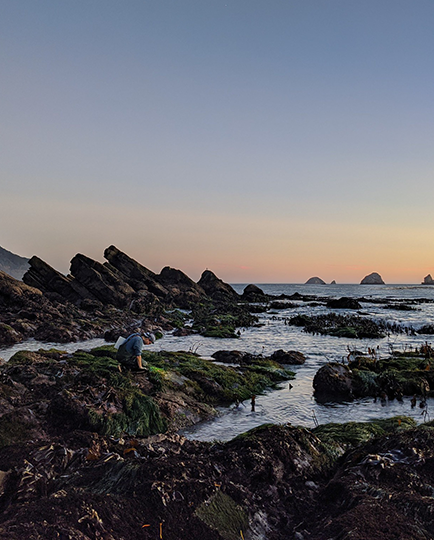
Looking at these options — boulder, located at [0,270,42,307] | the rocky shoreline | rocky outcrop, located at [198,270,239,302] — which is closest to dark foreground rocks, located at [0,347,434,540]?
the rocky shoreline

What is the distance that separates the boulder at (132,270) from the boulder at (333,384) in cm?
4997

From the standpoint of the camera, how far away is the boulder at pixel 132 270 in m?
62.6

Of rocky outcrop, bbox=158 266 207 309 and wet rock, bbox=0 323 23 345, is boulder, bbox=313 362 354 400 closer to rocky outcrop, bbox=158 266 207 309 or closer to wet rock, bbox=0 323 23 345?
wet rock, bbox=0 323 23 345

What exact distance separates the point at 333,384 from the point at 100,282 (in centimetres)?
4244

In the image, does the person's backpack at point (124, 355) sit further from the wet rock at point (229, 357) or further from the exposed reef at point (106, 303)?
the exposed reef at point (106, 303)

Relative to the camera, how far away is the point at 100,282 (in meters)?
50.4

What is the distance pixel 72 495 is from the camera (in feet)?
13.0

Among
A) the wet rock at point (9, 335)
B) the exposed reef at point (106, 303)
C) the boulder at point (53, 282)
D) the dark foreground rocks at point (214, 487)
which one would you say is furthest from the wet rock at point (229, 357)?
the boulder at point (53, 282)

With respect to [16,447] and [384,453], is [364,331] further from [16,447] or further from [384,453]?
[16,447]

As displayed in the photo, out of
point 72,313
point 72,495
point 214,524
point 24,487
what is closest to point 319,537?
point 214,524

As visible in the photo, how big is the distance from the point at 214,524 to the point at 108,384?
6613 mm

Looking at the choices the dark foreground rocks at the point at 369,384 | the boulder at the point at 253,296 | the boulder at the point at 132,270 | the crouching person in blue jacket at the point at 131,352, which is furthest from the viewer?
the boulder at the point at 253,296

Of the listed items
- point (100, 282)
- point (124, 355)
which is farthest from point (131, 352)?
point (100, 282)

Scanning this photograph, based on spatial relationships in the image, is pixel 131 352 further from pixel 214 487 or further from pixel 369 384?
pixel 369 384
